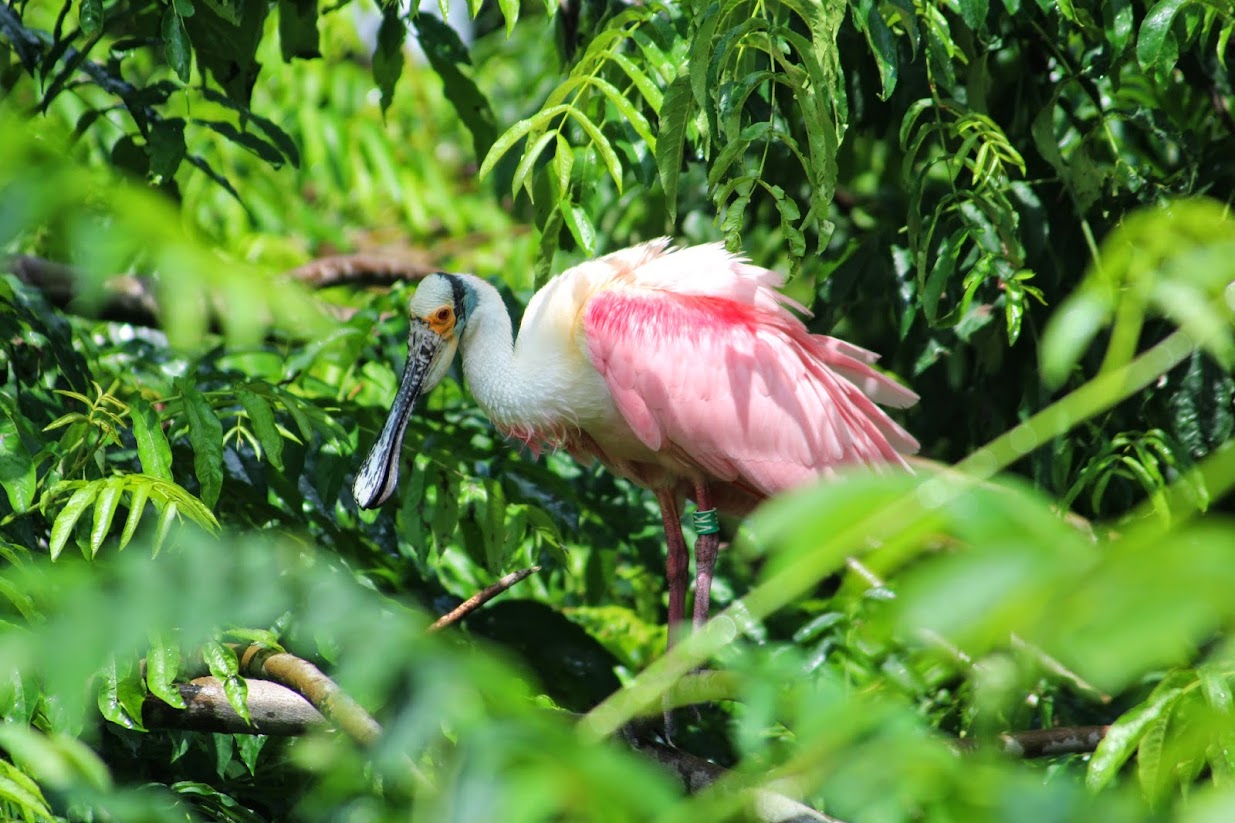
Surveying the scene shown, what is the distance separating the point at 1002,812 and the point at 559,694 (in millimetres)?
3409

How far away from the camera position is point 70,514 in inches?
105

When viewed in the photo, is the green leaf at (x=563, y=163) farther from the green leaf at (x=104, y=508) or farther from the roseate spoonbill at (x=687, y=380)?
the green leaf at (x=104, y=508)

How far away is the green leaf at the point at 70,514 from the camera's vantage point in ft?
8.54

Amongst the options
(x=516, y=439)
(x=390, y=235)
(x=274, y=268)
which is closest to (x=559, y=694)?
(x=516, y=439)

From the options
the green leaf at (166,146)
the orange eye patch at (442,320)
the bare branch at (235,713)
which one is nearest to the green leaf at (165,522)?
the bare branch at (235,713)

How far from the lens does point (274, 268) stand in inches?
246

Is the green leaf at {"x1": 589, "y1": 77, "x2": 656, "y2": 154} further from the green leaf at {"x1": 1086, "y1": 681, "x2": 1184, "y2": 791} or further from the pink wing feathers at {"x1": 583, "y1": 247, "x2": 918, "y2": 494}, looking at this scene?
the green leaf at {"x1": 1086, "y1": 681, "x2": 1184, "y2": 791}

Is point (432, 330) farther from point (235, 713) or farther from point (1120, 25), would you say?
point (1120, 25)

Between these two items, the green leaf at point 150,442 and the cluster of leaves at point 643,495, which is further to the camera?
the green leaf at point 150,442

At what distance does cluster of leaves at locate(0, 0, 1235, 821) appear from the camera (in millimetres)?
884

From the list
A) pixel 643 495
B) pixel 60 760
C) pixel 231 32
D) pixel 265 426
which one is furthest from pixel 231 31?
pixel 60 760

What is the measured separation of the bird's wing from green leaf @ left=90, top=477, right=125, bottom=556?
1679 mm

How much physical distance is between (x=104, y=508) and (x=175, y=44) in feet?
3.83

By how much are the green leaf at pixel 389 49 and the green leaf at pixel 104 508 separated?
6.38ft
